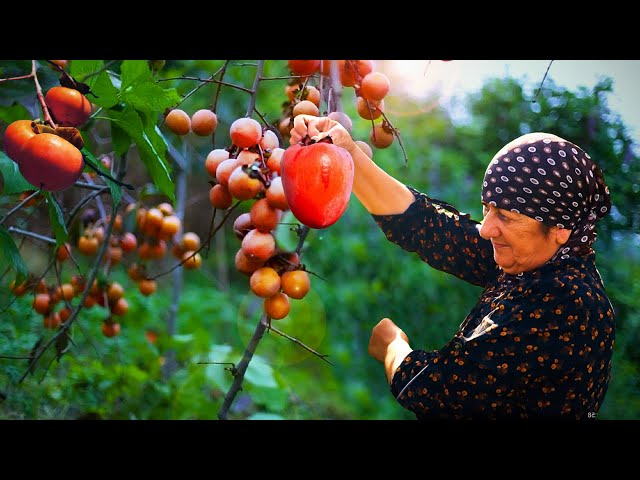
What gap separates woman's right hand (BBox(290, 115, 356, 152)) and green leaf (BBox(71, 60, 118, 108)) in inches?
13.9

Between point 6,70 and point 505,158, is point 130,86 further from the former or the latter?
point 505,158

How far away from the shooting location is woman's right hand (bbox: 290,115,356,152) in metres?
1.24

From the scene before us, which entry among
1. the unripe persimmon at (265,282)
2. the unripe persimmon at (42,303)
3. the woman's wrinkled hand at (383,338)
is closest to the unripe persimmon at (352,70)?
the unripe persimmon at (265,282)

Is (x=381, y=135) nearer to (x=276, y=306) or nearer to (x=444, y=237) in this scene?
(x=444, y=237)

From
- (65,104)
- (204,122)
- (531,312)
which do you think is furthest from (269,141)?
(531,312)

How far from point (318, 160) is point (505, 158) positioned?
0.41 metres

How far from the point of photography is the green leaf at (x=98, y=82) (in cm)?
130

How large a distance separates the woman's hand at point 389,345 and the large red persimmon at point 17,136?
31.6 inches

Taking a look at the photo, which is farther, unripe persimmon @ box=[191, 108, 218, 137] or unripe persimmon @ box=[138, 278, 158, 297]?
unripe persimmon @ box=[138, 278, 158, 297]

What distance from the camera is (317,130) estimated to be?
4.11 ft

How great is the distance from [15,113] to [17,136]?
0.41 m

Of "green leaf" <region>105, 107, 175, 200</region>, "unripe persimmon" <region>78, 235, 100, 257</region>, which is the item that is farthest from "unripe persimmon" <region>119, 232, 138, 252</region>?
"green leaf" <region>105, 107, 175, 200</region>

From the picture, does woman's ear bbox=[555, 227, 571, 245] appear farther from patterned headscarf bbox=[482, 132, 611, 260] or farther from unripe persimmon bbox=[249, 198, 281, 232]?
unripe persimmon bbox=[249, 198, 281, 232]

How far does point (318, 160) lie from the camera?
1.20 metres
